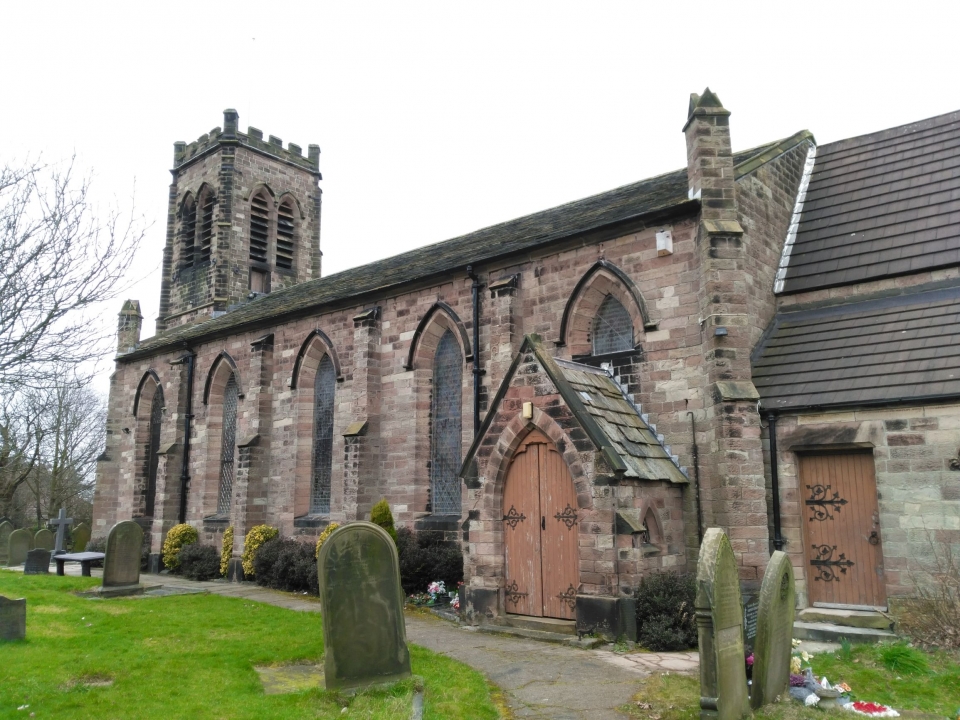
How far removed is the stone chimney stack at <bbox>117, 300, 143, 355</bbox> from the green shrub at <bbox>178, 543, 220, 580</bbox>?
12.4 meters

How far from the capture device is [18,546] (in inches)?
956

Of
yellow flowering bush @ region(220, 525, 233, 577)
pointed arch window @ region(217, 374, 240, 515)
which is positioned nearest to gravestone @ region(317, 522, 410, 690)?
yellow flowering bush @ region(220, 525, 233, 577)

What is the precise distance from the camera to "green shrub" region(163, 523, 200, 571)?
22766 mm

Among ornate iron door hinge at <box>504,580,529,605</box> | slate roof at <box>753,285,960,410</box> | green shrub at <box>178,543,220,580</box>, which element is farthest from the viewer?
green shrub at <box>178,543,220,580</box>

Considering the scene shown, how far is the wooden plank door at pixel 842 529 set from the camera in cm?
1130

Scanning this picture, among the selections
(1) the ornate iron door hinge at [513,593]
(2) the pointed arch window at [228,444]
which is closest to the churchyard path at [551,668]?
(1) the ornate iron door hinge at [513,593]

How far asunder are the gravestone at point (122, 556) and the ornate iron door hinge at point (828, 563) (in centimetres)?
1318

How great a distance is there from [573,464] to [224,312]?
2204 cm

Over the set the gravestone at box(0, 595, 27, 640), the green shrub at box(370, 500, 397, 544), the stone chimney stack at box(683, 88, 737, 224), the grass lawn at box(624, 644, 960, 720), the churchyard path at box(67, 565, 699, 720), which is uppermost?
the stone chimney stack at box(683, 88, 737, 224)

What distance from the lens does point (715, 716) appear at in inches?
254

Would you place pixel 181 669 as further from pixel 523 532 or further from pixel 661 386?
pixel 661 386

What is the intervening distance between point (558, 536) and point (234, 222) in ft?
Answer: 76.5

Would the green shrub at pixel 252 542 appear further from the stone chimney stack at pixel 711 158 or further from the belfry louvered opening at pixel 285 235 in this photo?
the belfry louvered opening at pixel 285 235

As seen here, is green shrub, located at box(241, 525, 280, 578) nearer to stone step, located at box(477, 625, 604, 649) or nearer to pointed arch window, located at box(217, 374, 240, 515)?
pointed arch window, located at box(217, 374, 240, 515)
